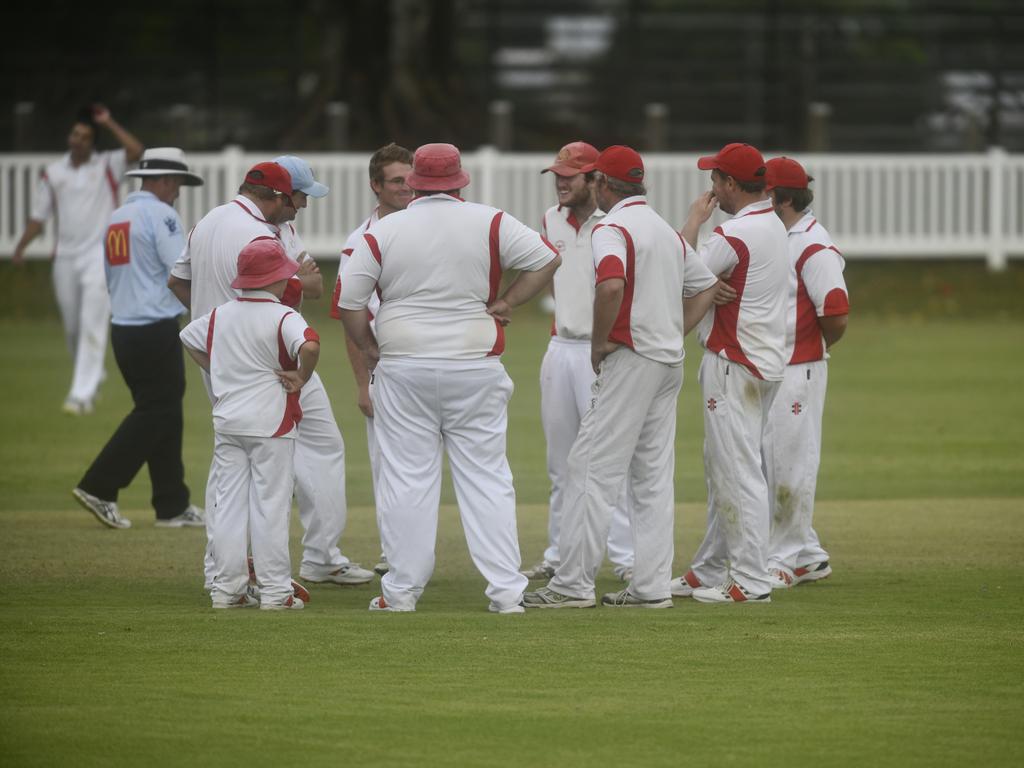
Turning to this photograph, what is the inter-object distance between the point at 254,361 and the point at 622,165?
192 centimetres

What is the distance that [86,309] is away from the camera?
51.1 feet

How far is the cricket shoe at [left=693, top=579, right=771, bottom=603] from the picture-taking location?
27.8 ft

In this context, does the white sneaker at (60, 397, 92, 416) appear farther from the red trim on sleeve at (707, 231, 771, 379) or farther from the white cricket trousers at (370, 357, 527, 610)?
the red trim on sleeve at (707, 231, 771, 379)

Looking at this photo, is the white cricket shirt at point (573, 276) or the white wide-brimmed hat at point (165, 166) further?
the white wide-brimmed hat at point (165, 166)

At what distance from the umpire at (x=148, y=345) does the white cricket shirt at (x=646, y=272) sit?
11.1ft

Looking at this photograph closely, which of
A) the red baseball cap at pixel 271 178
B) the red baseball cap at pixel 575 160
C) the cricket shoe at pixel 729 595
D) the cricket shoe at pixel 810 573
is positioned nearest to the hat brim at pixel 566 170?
the red baseball cap at pixel 575 160

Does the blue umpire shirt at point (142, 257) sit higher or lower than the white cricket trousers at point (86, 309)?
higher

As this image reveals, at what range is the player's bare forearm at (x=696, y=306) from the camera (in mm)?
8273

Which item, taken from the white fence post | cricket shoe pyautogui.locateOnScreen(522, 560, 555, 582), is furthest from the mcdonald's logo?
the white fence post

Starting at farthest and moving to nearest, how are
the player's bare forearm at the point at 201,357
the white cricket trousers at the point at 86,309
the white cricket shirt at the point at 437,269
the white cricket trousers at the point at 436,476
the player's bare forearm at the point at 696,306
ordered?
1. the white cricket trousers at the point at 86,309
2. the player's bare forearm at the point at 201,357
3. the player's bare forearm at the point at 696,306
4. the white cricket trousers at the point at 436,476
5. the white cricket shirt at the point at 437,269

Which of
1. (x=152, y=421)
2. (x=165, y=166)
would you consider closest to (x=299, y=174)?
(x=165, y=166)

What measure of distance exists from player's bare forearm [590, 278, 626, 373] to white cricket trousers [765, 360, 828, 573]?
125 cm

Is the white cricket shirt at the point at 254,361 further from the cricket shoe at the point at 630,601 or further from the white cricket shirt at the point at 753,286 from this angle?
the white cricket shirt at the point at 753,286

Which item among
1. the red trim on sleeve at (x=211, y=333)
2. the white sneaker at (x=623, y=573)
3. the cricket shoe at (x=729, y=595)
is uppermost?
the red trim on sleeve at (x=211, y=333)
